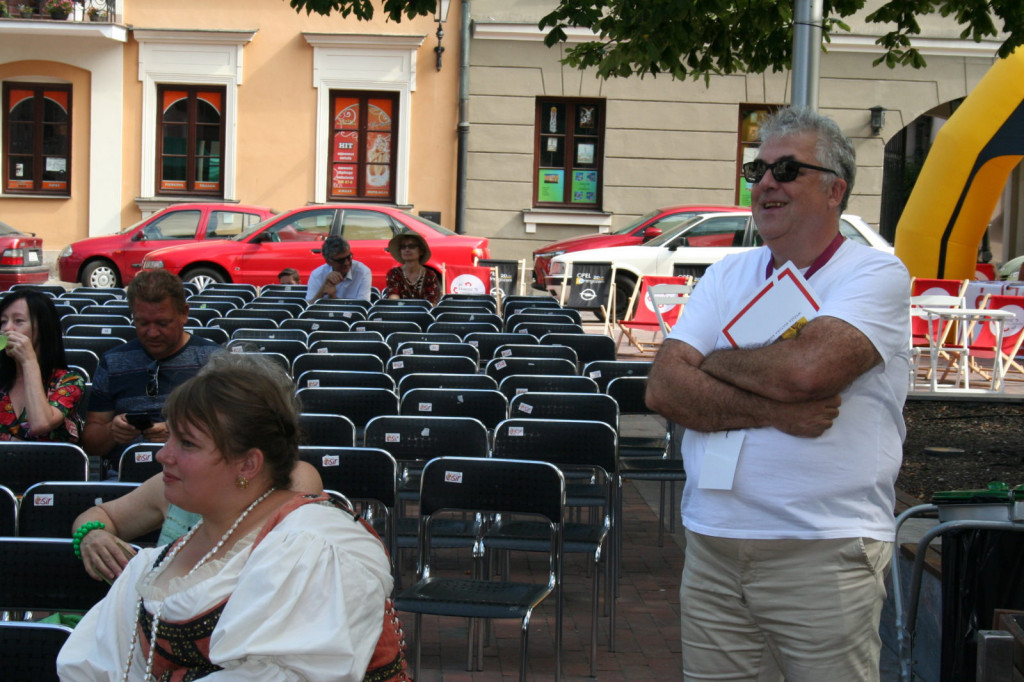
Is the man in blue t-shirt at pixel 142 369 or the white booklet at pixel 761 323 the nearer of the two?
the white booklet at pixel 761 323

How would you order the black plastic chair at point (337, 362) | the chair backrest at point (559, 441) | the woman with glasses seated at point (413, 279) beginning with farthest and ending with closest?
the woman with glasses seated at point (413, 279) < the black plastic chair at point (337, 362) < the chair backrest at point (559, 441)

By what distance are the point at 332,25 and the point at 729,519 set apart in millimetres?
21119

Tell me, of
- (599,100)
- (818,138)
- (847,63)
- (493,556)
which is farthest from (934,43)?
(818,138)

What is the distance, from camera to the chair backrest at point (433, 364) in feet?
24.8

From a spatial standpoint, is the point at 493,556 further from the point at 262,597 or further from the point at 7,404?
the point at 262,597

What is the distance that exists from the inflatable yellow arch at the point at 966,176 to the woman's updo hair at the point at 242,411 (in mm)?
12302

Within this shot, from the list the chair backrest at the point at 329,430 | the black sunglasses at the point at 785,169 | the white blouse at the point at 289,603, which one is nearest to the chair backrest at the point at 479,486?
the chair backrest at the point at 329,430

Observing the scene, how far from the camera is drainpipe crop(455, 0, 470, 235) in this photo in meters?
22.3

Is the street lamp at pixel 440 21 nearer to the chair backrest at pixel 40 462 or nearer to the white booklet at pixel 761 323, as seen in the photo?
the chair backrest at pixel 40 462

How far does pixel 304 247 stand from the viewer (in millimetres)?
16719

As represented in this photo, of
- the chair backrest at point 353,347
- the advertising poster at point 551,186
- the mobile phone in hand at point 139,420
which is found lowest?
the chair backrest at point 353,347

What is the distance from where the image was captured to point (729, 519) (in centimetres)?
265

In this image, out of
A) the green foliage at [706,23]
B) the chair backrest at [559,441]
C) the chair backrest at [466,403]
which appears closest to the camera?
the chair backrest at [559,441]

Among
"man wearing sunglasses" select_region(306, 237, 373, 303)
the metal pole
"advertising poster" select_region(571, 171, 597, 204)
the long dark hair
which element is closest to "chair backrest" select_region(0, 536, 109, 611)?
the long dark hair
